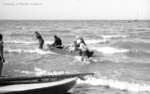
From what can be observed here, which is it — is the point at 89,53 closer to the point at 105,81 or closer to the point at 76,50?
the point at 76,50

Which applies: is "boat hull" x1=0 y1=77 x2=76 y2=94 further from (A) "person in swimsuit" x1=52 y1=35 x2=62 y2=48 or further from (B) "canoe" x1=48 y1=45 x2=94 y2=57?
(A) "person in swimsuit" x1=52 y1=35 x2=62 y2=48

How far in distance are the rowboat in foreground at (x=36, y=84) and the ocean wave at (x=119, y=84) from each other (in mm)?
1979

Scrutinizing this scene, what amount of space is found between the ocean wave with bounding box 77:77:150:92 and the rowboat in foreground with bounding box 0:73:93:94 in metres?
1.98

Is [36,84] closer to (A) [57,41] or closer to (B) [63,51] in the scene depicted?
(B) [63,51]

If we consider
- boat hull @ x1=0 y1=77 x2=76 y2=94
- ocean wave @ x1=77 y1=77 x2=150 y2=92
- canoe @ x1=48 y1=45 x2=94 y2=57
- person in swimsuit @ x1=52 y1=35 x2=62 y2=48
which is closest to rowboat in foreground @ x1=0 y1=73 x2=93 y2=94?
boat hull @ x1=0 y1=77 x2=76 y2=94

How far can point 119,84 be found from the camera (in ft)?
30.8

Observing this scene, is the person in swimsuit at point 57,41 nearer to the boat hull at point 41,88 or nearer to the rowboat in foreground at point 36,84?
the rowboat in foreground at point 36,84

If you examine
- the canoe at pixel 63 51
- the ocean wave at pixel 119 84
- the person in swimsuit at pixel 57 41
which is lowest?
the ocean wave at pixel 119 84

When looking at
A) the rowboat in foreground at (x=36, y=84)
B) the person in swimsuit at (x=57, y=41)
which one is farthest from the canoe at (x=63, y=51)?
the rowboat in foreground at (x=36, y=84)

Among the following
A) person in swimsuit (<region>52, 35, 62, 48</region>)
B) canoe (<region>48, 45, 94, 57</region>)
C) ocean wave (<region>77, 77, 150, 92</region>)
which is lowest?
ocean wave (<region>77, 77, 150, 92</region>)

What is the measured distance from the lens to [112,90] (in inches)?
340

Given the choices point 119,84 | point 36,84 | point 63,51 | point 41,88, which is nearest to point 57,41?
point 63,51

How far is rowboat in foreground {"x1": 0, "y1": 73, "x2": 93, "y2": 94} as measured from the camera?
22.2ft

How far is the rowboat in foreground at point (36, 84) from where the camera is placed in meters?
6.76
